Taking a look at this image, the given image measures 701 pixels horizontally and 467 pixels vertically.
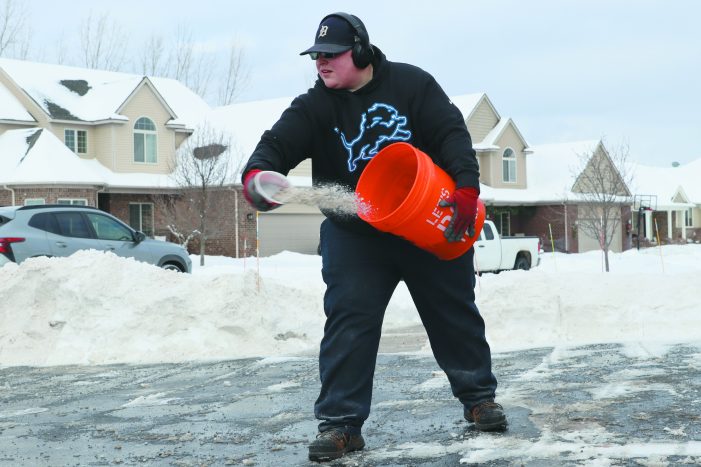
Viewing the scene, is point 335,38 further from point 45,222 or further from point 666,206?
point 666,206

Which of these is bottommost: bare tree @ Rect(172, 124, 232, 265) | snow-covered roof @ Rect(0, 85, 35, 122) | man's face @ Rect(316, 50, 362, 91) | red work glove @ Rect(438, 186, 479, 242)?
red work glove @ Rect(438, 186, 479, 242)

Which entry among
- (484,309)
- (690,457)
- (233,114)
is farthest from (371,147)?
(233,114)

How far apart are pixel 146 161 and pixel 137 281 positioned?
2542cm

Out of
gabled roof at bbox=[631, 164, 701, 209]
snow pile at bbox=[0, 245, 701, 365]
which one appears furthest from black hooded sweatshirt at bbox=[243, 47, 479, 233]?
gabled roof at bbox=[631, 164, 701, 209]

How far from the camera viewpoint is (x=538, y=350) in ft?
27.7

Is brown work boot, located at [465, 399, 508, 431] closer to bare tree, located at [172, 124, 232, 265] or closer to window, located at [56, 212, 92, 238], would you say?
window, located at [56, 212, 92, 238]

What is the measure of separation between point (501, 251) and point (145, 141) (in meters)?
15.6

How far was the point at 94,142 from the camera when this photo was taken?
34.8 meters

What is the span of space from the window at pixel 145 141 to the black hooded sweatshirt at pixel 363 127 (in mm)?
31332

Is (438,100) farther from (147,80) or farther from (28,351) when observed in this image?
(147,80)

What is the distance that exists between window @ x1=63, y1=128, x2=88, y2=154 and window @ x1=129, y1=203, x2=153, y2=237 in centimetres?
259

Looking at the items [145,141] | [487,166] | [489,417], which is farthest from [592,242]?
[489,417]

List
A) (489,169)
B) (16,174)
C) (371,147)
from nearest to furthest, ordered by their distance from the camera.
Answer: (371,147)
(16,174)
(489,169)

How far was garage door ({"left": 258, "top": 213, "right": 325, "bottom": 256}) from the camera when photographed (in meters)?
34.9
